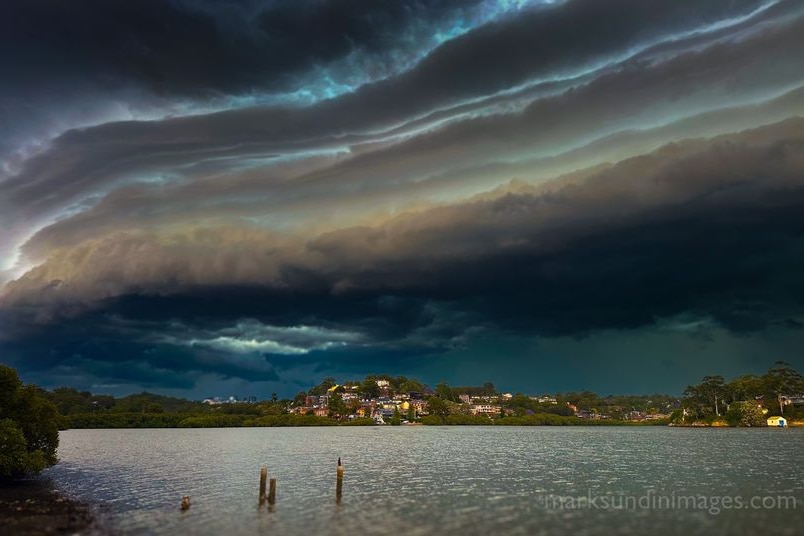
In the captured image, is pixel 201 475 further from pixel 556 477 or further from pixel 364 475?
pixel 556 477

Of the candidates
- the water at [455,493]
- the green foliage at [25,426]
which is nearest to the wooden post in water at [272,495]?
the water at [455,493]

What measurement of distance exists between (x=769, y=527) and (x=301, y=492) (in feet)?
140

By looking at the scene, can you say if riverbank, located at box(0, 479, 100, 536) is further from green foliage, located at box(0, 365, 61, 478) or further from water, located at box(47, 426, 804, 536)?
green foliage, located at box(0, 365, 61, 478)

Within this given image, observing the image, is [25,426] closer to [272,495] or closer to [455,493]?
[272,495]

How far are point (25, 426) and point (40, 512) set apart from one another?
2576 cm

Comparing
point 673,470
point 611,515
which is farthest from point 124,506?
point 673,470

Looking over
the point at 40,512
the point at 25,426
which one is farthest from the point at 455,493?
the point at 25,426

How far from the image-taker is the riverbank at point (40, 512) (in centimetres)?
4269

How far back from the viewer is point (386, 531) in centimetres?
4175

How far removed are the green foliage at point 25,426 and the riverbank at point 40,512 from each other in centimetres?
279

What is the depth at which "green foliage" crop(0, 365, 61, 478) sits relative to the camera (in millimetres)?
64312

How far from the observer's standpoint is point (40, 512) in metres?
49.7

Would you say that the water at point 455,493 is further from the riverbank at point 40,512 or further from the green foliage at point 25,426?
the green foliage at point 25,426

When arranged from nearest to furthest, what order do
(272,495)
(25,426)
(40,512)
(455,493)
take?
(40,512), (272,495), (455,493), (25,426)
